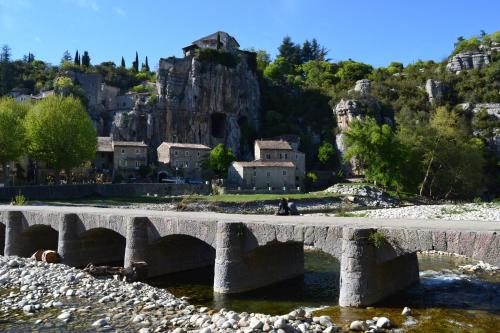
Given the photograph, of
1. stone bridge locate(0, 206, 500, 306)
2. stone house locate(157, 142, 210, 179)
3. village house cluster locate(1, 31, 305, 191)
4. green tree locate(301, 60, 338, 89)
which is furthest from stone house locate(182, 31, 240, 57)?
stone bridge locate(0, 206, 500, 306)

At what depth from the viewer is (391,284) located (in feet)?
63.3

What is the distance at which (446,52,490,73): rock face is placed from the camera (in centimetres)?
12494

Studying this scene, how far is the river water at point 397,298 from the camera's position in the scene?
16125mm

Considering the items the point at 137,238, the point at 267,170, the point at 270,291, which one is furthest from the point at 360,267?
the point at 267,170

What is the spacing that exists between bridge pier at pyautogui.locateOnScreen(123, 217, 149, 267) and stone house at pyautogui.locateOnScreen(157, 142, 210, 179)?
6469 centimetres

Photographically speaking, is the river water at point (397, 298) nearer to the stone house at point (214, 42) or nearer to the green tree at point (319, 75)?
the stone house at point (214, 42)

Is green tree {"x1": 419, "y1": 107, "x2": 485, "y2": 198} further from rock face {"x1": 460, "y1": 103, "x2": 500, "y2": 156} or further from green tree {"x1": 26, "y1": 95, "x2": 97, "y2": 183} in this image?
green tree {"x1": 26, "y1": 95, "x2": 97, "y2": 183}

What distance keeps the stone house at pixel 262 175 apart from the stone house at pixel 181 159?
1012 cm

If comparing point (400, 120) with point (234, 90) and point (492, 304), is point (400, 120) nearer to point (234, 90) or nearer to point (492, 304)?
point (234, 90)

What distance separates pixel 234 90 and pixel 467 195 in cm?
5337

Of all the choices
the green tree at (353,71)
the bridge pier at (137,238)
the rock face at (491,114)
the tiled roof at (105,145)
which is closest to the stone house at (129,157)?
the tiled roof at (105,145)

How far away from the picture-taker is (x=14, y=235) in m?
30.0

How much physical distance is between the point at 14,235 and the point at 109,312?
1665 cm

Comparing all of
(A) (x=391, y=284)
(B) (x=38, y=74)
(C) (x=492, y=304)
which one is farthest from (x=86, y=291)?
(B) (x=38, y=74)
